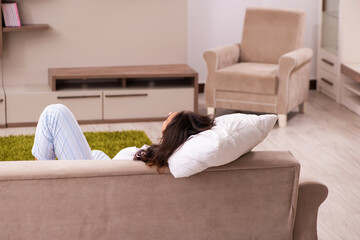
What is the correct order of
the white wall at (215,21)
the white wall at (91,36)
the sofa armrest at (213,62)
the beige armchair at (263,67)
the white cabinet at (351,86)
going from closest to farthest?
the beige armchair at (263,67)
the sofa armrest at (213,62)
the white wall at (91,36)
the white cabinet at (351,86)
the white wall at (215,21)

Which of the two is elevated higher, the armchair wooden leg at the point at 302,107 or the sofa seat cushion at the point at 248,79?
the sofa seat cushion at the point at 248,79

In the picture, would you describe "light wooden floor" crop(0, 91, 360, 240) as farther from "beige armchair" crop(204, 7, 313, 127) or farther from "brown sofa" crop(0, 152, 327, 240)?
"brown sofa" crop(0, 152, 327, 240)

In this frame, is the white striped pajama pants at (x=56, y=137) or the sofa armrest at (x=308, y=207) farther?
the white striped pajama pants at (x=56, y=137)

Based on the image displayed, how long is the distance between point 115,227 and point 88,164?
10.0 inches

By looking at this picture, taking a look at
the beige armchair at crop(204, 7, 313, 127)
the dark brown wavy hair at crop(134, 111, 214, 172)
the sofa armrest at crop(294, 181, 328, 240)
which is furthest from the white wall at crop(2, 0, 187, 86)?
the sofa armrest at crop(294, 181, 328, 240)

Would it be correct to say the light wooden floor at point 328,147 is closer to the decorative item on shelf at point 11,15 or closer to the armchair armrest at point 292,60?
the armchair armrest at point 292,60

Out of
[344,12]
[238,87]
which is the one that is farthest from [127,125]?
[344,12]

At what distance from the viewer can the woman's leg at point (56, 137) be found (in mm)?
2820

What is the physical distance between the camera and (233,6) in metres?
6.60

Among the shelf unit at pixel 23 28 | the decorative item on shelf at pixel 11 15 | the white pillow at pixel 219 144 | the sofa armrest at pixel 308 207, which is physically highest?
the decorative item on shelf at pixel 11 15

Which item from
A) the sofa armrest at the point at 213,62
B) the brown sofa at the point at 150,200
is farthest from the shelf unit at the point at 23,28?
the brown sofa at the point at 150,200

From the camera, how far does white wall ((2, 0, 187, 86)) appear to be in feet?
18.4

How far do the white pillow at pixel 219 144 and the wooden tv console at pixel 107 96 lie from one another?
3130mm

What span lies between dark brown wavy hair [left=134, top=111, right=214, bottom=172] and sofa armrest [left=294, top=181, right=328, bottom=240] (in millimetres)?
448
